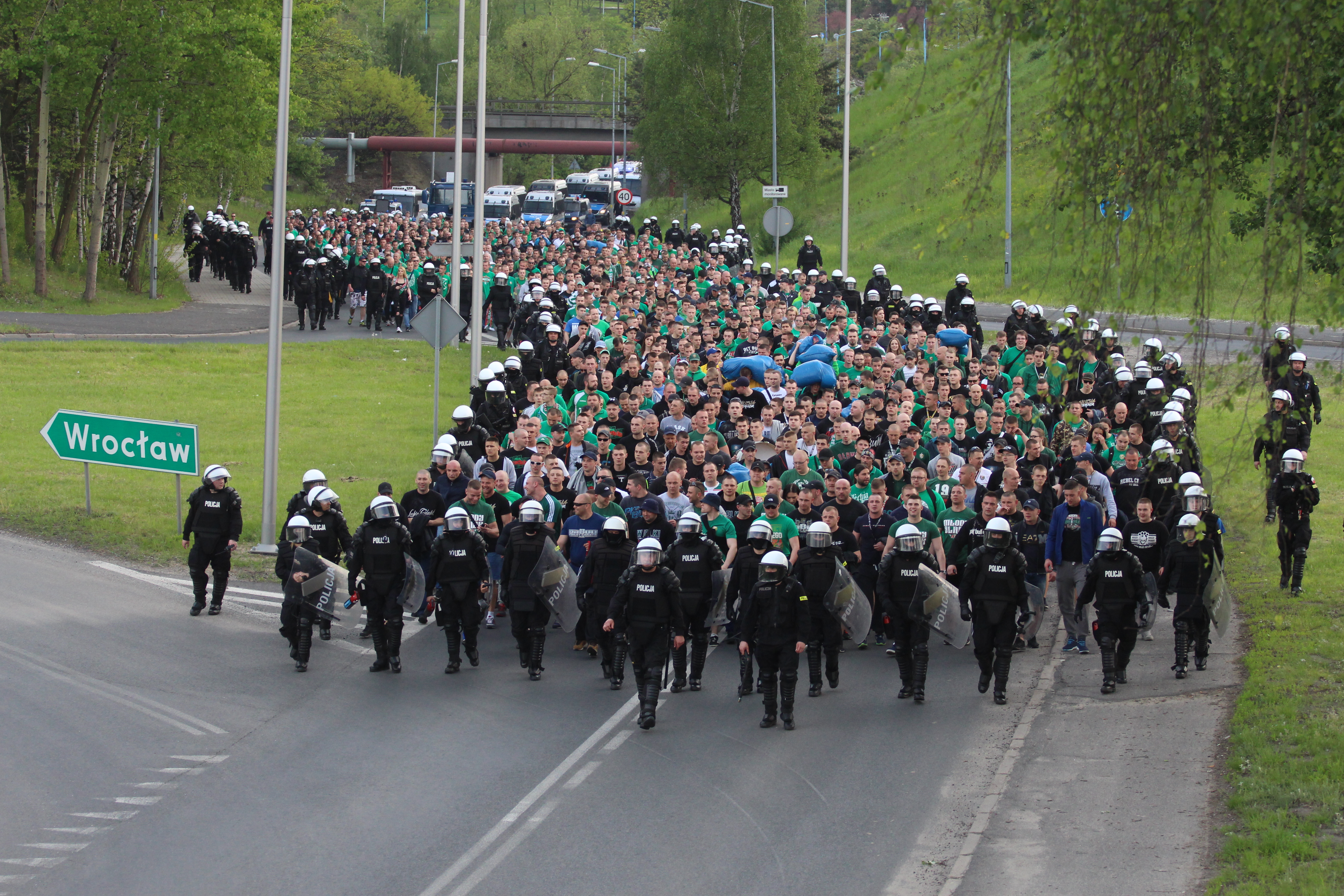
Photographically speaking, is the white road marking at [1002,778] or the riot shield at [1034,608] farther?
the riot shield at [1034,608]

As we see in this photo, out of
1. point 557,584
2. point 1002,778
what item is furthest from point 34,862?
point 1002,778

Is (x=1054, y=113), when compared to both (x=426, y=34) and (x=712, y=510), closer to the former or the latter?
(x=712, y=510)

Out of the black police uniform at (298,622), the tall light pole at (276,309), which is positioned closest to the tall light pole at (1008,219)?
the tall light pole at (276,309)

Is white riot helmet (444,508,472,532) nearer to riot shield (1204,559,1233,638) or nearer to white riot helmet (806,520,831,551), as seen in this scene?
white riot helmet (806,520,831,551)

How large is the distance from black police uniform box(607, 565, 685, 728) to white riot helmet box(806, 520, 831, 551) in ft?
4.07

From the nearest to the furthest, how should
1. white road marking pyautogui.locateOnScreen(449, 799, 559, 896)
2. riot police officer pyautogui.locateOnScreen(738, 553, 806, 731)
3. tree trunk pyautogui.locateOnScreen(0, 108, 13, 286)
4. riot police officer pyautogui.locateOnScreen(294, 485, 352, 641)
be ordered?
white road marking pyautogui.locateOnScreen(449, 799, 559, 896)
riot police officer pyautogui.locateOnScreen(738, 553, 806, 731)
riot police officer pyautogui.locateOnScreen(294, 485, 352, 641)
tree trunk pyautogui.locateOnScreen(0, 108, 13, 286)

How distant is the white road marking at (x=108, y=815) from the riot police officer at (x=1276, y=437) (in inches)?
300

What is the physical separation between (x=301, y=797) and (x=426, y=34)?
351 feet

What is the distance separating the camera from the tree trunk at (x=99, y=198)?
3984 centimetres

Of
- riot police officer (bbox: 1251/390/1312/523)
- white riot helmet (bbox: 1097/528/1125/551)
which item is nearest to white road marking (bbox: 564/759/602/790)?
white riot helmet (bbox: 1097/528/1125/551)

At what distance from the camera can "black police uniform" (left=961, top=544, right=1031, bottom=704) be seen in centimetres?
1304

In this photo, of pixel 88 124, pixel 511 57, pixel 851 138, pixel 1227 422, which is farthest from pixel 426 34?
pixel 1227 422

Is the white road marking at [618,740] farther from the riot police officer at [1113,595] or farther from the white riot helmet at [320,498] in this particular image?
the white riot helmet at [320,498]

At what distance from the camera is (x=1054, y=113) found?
31.3ft
